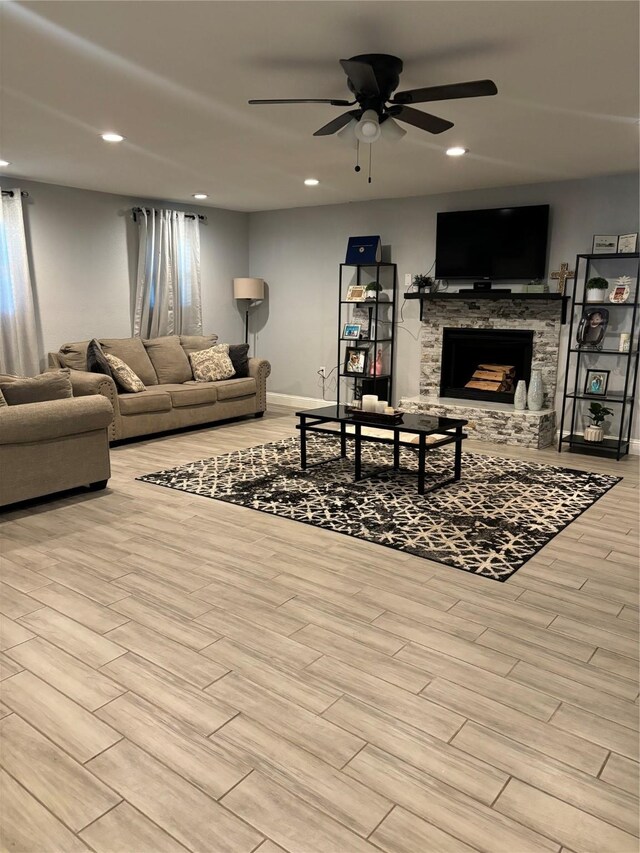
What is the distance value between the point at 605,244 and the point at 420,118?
335 centimetres

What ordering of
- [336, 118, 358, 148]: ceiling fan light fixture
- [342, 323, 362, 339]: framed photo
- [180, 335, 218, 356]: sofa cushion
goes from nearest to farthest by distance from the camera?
[336, 118, 358, 148]: ceiling fan light fixture, [180, 335, 218, 356]: sofa cushion, [342, 323, 362, 339]: framed photo

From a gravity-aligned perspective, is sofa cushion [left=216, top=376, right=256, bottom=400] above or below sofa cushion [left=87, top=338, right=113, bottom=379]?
below

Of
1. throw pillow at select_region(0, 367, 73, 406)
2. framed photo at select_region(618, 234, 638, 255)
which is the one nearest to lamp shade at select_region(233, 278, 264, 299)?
throw pillow at select_region(0, 367, 73, 406)

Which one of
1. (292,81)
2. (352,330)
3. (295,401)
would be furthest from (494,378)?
(292,81)

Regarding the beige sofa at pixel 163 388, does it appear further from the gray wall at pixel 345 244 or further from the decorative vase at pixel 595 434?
the decorative vase at pixel 595 434

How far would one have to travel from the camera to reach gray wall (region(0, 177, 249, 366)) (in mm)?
6367

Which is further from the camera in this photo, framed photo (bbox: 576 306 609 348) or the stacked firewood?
the stacked firewood

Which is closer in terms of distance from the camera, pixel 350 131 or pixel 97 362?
pixel 350 131

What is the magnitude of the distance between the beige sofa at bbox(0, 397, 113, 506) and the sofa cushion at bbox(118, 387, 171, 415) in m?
1.39

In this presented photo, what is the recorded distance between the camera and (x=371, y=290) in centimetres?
725

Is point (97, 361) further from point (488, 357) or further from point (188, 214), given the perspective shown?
point (488, 357)

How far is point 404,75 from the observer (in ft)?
10.4

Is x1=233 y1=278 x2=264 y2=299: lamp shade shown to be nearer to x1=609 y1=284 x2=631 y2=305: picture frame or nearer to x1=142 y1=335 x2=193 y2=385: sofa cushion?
x1=142 y1=335 x2=193 y2=385: sofa cushion

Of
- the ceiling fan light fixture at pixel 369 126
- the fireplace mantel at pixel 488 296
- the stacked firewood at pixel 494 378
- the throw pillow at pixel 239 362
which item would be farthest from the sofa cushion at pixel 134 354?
the ceiling fan light fixture at pixel 369 126
